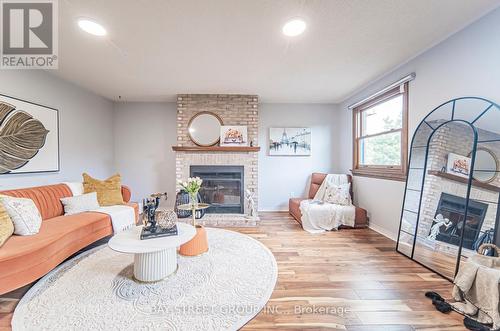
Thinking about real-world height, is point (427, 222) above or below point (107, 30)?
below

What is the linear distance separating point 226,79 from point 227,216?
8.07 feet

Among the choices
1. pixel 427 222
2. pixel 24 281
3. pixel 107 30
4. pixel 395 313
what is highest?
pixel 107 30

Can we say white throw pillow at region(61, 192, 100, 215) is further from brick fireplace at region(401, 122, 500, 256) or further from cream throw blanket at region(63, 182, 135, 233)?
brick fireplace at region(401, 122, 500, 256)

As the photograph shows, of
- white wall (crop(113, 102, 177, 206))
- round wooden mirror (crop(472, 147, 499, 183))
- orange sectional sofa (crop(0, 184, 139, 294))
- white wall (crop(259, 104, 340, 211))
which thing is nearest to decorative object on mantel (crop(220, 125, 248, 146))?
white wall (crop(259, 104, 340, 211))

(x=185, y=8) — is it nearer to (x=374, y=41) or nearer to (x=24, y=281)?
(x=374, y=41)

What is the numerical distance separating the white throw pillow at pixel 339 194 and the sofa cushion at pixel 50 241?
3640 mm

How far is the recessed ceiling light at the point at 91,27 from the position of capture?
1.93 m

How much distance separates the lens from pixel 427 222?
238 centimetres

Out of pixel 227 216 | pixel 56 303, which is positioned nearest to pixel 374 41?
pixel 227 216

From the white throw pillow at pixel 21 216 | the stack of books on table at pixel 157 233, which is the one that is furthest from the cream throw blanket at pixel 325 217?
the white throw pillow at pixel 21 216

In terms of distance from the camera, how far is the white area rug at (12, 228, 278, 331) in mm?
1486

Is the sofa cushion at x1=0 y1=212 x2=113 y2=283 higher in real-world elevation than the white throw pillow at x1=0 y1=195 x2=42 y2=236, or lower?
lower

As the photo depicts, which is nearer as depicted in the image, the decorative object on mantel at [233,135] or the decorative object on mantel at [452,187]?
the decorative object on mantel at [452,187]

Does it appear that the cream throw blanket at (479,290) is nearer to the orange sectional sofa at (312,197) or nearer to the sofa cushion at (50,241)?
the orange sectional sofa at (312,197)
